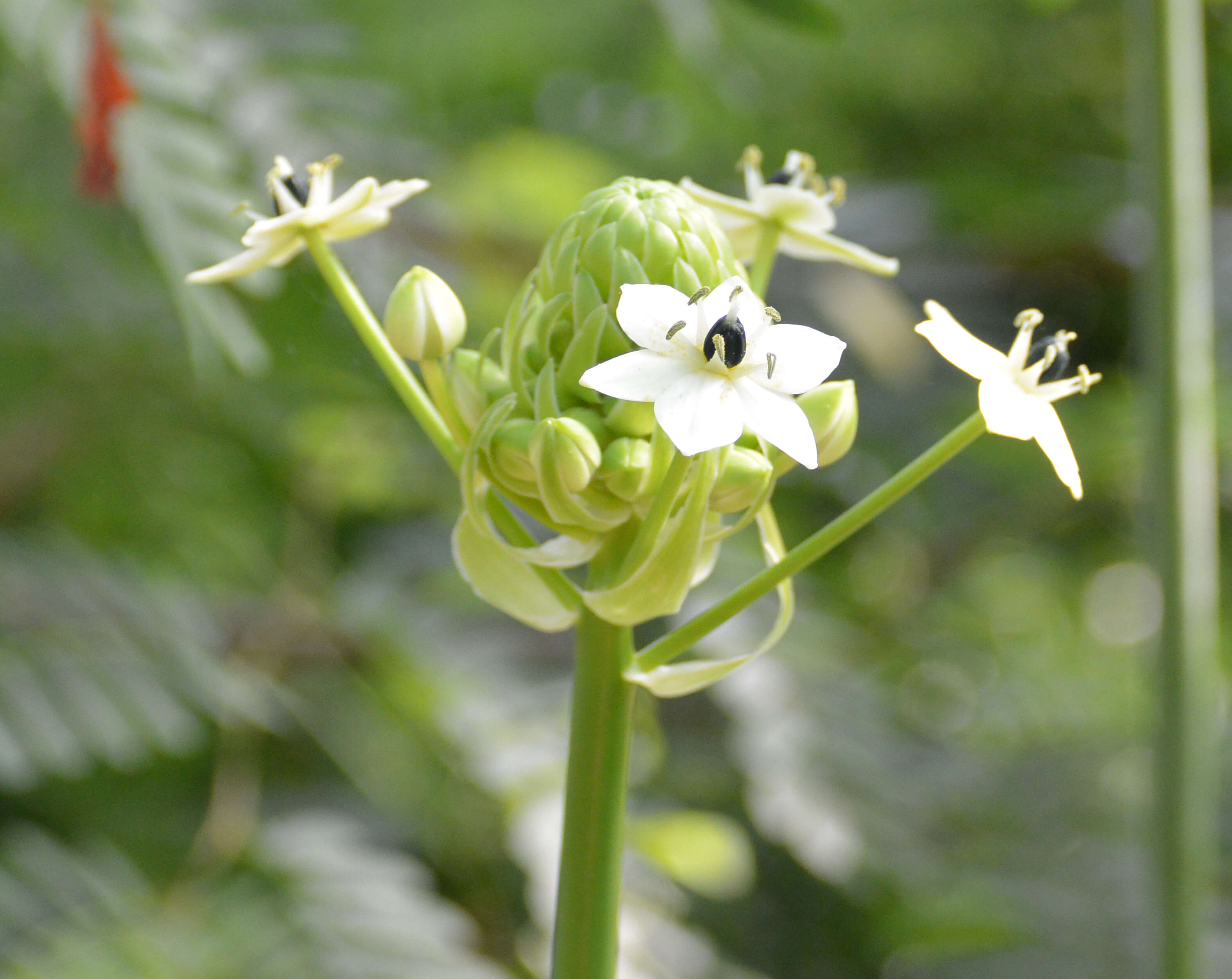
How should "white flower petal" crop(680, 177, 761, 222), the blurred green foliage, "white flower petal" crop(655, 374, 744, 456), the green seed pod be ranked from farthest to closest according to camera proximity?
the blurred green foliage, "white flower petal" crop(680, 177, 761, 222), the green seed pod, "white flower petal" crop(655, 374, 744, 456)

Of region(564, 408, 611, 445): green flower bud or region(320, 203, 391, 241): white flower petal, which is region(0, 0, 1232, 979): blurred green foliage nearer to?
region(320, 203, 391, 241): white flower petal

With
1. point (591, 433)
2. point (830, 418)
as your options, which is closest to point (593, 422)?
point (591, 433)

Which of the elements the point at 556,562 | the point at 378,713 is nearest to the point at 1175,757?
the point at 556,562

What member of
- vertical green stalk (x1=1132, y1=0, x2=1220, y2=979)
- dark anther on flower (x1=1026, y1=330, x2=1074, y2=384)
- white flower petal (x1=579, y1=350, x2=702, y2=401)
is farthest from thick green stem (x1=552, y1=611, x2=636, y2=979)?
vertical green stalk (x1=1132, y1=0, x2=1220, y2=979)

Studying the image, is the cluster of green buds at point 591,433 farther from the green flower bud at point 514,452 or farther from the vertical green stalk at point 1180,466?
the vertical green stalk at point 1180,466

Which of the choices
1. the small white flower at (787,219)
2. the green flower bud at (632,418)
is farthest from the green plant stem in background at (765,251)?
the green flower bud at (632,418)

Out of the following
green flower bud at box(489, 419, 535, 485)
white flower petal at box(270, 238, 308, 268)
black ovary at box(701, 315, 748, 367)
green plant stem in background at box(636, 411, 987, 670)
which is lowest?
green plant stem in background at box(636, 411, 987, 670)
